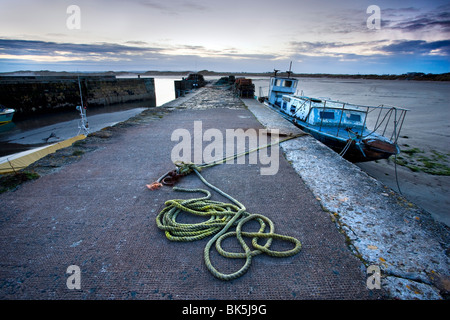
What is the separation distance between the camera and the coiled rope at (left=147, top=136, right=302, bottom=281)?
2176mm

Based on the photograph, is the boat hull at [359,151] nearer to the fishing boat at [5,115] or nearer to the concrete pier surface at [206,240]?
the concrete pier surface at [206,240]

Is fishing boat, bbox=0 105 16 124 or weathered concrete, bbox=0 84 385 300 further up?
weathered concrete, bbox=0 84 385 300

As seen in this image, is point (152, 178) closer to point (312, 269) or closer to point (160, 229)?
point (160, 229)

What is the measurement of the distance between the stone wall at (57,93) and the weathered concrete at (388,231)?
56.6 feet

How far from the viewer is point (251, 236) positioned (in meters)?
2.43

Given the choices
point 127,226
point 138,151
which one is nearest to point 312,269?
point 127,226

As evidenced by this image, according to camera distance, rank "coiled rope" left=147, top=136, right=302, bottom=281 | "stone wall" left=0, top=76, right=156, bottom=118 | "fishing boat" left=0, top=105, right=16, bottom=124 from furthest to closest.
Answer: "stone wall" left=0, top=76, right=156, bottom=118, "fishing boat" left=0, top=105, right=16, bottom=124, "coiled rope" left=147, top=136, right=302, bottom=281

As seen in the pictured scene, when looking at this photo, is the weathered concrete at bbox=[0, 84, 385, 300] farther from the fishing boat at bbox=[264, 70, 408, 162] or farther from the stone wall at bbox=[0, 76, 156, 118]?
the stone wall at bbox=[0, 76, 156, 118]

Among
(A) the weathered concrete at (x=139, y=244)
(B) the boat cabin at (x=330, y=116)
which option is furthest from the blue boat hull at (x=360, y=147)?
(A) the weathered concrete at (x=139, y=244)

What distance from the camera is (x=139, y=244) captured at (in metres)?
2.33

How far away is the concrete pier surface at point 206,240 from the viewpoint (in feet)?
6.08

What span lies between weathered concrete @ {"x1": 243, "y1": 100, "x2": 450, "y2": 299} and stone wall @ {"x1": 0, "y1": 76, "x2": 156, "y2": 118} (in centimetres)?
1725

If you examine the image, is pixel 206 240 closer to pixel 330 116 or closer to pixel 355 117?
pixel 330 116

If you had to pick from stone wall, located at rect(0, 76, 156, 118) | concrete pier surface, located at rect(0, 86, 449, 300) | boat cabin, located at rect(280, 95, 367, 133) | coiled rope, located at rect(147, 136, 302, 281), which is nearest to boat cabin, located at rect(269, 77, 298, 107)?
boat cabin, located at rect(280, 95, 367, 133)
